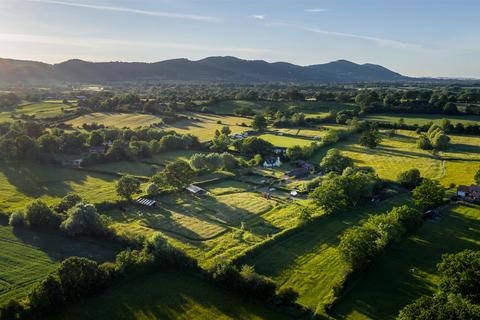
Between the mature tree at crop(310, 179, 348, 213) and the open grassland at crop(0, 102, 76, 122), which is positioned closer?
the mature tree at crop(310, 179, 348, 213)

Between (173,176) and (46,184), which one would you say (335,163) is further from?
(46,184)

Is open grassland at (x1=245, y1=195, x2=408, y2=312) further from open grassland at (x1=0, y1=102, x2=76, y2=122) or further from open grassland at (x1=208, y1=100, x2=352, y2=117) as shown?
open grassland at (x1=0, y1=102, x2=76, y2=122)

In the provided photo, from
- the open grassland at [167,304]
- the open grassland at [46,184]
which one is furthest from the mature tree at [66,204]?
the open grassland at [167,304]

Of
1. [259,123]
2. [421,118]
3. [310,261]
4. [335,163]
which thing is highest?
[421,118]

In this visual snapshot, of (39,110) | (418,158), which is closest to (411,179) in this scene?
(418,158)

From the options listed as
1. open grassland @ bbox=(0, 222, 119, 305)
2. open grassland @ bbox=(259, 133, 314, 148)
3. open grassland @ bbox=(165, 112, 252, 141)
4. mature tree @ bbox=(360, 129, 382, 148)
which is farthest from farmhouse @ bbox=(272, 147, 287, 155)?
open grassland @ bbox=(0, 222, 119, 305)

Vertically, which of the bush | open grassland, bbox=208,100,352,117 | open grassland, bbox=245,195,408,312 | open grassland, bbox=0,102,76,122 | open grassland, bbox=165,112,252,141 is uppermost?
open grassland, bbox=208,100,352,117

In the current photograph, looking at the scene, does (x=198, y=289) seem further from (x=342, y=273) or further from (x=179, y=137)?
(x=179, y=137)
